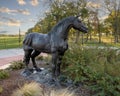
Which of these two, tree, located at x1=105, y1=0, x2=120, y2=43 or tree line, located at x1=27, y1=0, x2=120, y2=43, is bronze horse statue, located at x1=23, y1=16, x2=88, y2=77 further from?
tree, located at x1=105, y1=0, x2=120, y2=43

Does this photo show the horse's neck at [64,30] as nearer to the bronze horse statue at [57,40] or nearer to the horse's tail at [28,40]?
the bronze horse statue at [57,40]

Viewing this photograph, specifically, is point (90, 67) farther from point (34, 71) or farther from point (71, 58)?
point (34, 71)

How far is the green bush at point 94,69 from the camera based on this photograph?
5229mm

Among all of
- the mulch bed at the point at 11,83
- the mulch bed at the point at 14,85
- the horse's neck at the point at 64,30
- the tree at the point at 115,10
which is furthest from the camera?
the tree at the point at 115,10

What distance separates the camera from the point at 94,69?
577cm

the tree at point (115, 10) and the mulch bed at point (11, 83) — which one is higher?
the tree at point (115, 10)

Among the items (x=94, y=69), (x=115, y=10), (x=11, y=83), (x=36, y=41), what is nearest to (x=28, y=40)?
(x=36, y=41)

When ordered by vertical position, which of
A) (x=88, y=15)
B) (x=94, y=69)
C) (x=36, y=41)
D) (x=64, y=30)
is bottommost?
(x=94, y=69)

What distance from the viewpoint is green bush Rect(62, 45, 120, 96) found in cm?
523

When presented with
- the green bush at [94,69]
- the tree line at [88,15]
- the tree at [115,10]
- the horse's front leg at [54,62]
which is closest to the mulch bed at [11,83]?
the horse's front leg at [54,62]

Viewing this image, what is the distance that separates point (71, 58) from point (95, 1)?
32228 millimetres

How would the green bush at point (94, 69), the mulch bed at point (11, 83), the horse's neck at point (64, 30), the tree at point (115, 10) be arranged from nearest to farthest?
the green bush at point (94, 69) < the mulch bed at point (11, 83) < the horse's neck at point (64, 30) < the tree at point (115, 10)

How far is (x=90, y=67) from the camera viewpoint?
19.5ft

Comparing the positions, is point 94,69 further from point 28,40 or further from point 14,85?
point 28,40
